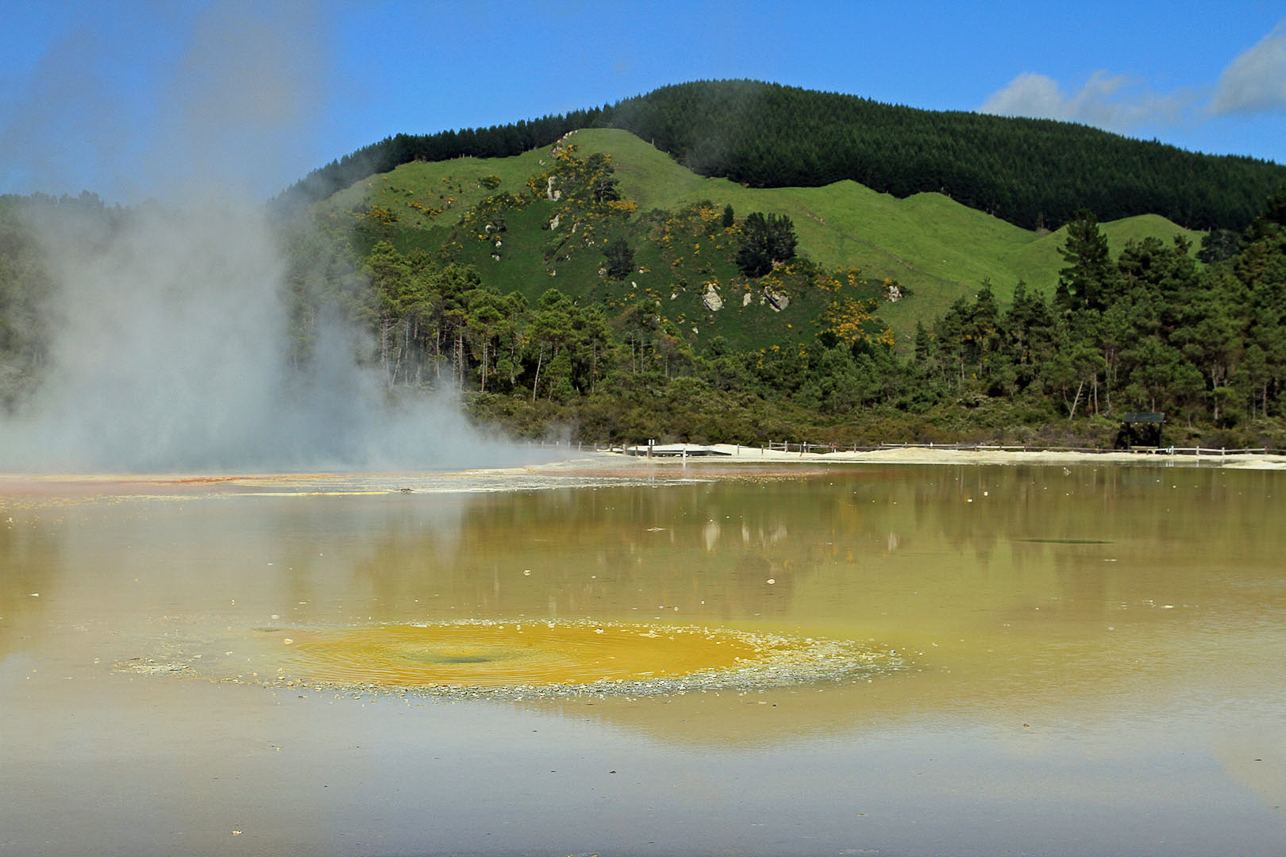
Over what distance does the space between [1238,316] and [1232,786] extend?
240ft

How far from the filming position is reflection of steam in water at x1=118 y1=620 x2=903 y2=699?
9.58 meters

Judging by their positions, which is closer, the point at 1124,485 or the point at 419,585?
the point at 419,585

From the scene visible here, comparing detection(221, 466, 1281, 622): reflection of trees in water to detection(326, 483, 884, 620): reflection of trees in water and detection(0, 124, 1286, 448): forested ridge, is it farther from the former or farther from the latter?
detection(0, 124, 1286, 448): forested ridge

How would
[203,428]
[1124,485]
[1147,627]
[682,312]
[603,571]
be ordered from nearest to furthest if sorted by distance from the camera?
[1147,627] < [603,571] < [1124,485] < [203,428] < [682,312]

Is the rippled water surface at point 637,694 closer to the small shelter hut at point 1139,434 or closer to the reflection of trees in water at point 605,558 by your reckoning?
the reflection of trees in water at point 605,558

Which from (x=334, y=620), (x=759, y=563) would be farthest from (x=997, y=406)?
(x=334, y=620)

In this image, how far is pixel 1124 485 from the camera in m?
36.1

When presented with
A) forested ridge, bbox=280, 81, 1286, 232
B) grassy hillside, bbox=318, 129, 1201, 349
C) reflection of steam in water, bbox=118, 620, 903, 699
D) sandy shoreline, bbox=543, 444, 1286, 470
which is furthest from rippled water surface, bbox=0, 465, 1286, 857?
forested ridge, bbox=280, 81, 1286, 232

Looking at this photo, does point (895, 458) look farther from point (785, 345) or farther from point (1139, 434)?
point (785, 345)

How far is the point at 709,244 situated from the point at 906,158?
164 feet

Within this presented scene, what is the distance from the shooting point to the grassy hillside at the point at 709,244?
410ft

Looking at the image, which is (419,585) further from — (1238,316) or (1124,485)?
(1238,316)

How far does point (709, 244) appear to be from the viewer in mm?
139125

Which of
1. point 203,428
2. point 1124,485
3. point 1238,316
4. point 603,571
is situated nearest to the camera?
point 603,571
